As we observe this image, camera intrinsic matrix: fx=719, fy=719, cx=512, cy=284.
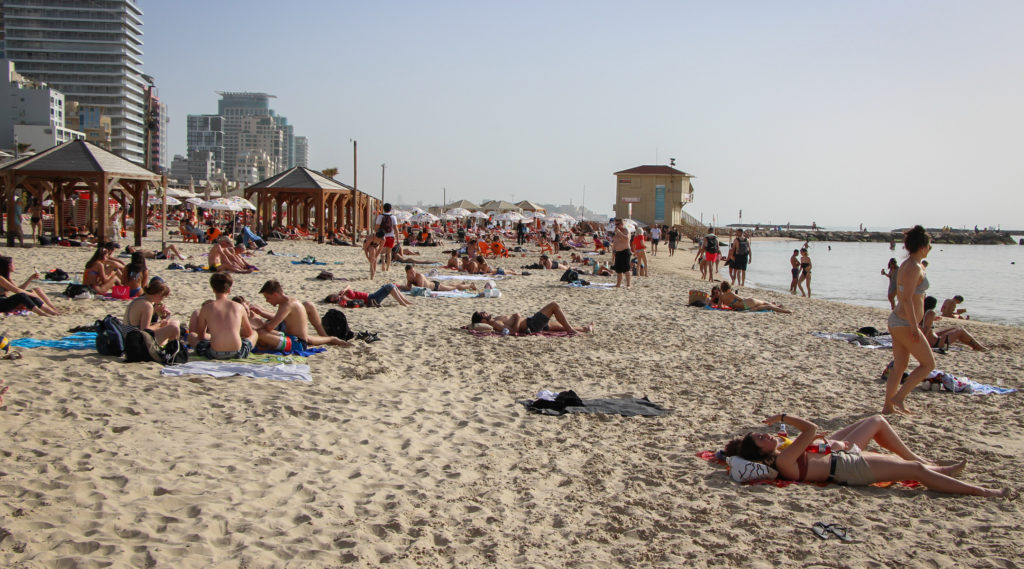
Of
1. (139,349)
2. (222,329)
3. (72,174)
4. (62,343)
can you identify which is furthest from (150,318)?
(72,174)

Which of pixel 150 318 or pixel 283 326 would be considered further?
pixel 283 326

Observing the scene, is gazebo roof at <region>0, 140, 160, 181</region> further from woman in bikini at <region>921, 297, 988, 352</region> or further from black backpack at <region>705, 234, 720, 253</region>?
woman in bikini at <region>921, 297, 988, 352</region>

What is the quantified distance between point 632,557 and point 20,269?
1392 centimetres

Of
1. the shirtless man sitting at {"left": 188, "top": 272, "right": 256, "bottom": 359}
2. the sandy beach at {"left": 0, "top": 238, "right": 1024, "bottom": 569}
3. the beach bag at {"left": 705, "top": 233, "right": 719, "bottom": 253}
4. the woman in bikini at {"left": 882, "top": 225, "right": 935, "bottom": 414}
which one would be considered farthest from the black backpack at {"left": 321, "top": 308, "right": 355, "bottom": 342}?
the beach bag at {"left": 705, "top": 233, "right": 719, "bottom": 253}

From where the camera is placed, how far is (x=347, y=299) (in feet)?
33.5

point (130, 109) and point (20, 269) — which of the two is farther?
point (130, 109)

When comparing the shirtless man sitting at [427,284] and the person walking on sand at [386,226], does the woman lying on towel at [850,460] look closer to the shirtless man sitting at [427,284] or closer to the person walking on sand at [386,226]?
the shirtless man sitting at [427,284]

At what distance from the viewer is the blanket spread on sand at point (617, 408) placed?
17.9ft

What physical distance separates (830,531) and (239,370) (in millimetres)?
4571

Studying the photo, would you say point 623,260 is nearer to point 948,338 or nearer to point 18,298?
point 948,338

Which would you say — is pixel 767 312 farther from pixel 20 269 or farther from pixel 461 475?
pixel 20 269

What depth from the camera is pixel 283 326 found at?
7055 mm

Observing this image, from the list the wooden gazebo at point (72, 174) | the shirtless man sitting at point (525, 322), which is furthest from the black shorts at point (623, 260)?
the wooden gazebo at point (72, 174)

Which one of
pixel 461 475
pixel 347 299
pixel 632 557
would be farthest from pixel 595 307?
pixel 632 557
